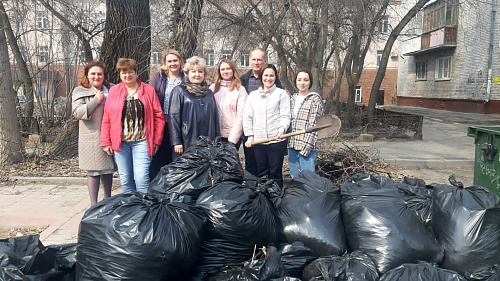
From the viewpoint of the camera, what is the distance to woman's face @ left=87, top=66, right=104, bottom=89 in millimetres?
4094

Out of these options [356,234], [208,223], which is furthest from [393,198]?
[208,223]

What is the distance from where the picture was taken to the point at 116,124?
3875 millimetres

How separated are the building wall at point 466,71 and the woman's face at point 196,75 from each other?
14051mm

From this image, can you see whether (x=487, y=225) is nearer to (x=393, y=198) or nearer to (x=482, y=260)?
(x=482, y=260)

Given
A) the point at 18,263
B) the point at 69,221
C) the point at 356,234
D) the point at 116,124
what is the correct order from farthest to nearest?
the point at 69,221 < the point at 116,124 < the point at 356,234 < the point at 18,263

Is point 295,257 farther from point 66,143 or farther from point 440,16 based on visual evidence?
point 440,16

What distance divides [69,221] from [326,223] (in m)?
3.12

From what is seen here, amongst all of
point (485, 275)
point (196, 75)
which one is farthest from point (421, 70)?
point (485, 275)

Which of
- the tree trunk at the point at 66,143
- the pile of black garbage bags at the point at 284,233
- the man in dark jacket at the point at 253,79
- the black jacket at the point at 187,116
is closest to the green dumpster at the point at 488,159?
the pile of black garbage bags at the point at 284,233

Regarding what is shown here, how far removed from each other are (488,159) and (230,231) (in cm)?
334

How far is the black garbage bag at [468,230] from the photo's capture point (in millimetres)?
2510

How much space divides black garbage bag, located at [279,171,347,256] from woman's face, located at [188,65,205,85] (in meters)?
1.54

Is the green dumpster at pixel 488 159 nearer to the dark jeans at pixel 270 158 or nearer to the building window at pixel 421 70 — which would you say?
the dark jeans at pixel 270 158

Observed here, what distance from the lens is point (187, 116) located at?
3.97 metres
